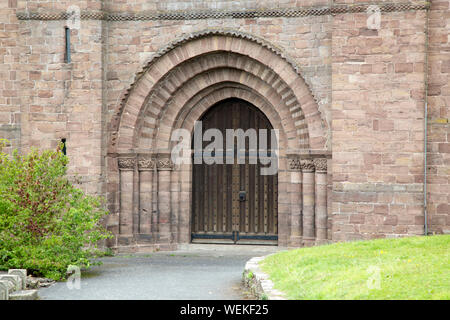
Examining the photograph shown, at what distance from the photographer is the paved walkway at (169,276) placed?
10758mm

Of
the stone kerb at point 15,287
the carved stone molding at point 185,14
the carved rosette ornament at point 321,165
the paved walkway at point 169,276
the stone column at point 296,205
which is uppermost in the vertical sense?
the carved stone molding at point 185,14

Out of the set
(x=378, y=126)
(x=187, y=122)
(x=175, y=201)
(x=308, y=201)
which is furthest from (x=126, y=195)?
(x=378, y=126)

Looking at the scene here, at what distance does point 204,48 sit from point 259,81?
138 cm

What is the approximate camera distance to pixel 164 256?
15.8 m

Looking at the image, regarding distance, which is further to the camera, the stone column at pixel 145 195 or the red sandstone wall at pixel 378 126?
the stone column at pixel 145 195

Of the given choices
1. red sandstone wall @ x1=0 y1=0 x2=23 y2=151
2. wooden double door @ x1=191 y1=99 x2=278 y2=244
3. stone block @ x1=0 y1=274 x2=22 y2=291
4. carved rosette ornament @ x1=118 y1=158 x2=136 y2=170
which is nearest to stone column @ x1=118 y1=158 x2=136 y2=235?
carved rosette ornament @ x1=118 y1=158 x2=136 y2=170

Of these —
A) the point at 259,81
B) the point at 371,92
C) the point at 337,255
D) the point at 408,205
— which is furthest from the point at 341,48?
the point at 337,255

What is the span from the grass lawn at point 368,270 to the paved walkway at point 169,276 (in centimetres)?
91

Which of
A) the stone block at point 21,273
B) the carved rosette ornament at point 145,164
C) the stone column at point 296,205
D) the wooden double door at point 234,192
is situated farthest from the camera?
the wooden double door at point 234,192

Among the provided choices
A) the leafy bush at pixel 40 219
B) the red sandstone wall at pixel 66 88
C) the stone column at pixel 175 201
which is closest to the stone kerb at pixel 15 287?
the leafy bush at pixel 40 219

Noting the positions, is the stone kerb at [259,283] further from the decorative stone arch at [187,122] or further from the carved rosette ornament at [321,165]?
the decorative stone arch at [187,122]

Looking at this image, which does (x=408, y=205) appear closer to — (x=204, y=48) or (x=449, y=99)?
(x=449, y=99)

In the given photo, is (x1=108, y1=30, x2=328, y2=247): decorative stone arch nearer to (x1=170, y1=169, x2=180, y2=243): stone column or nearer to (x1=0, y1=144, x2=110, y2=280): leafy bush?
(x1=170, y1=169, x2=180, y2=243): stone column

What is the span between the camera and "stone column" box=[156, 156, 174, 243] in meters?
16.5
